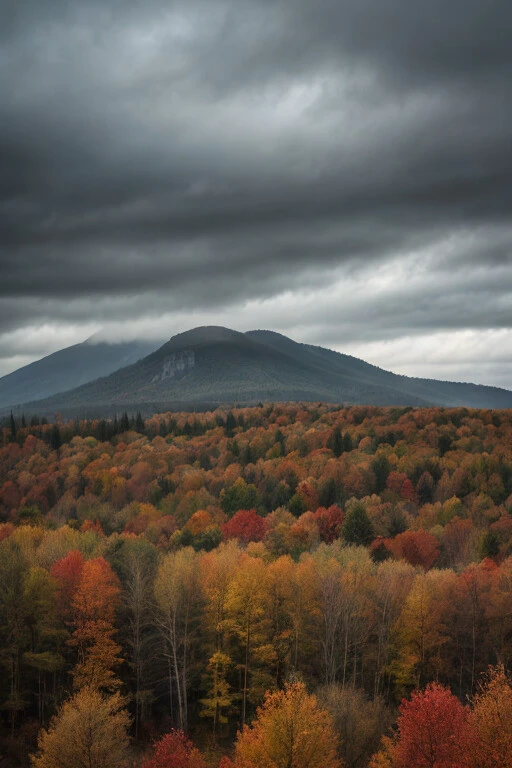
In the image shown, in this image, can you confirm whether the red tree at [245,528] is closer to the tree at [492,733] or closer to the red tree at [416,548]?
the red tree at [416,548]

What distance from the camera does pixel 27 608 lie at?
52.9 meters

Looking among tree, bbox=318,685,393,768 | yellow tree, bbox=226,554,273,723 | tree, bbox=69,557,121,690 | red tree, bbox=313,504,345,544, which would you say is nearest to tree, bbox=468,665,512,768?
tree, bbox=318,685,393,768

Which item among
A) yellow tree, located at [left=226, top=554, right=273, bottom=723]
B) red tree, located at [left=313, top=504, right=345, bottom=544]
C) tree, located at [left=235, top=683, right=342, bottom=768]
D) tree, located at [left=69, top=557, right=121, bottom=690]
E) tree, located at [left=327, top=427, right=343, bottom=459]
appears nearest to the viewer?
tree, located at [left=235, top=683, right=342, bottom=768]

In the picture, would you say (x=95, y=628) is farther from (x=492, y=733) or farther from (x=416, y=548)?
(x=416, y=548)

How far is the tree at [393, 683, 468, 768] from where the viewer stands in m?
31.2

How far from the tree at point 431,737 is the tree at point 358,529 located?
5676cm

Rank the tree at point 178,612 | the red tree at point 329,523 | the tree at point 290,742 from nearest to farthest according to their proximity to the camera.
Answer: the tree at point 290,742, the tree at point 178,612, the red tree at point 329,523

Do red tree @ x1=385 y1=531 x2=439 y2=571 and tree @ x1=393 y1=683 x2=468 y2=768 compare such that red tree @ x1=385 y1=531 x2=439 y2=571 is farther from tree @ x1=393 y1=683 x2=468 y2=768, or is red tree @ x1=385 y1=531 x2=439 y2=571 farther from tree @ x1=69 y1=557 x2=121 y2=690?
tree @ x1=393 y1=683 x2=468 y2=768

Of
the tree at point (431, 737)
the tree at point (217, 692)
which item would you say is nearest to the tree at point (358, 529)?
the tree at point (217, 692)

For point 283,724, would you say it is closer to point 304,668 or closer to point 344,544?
point 304,668

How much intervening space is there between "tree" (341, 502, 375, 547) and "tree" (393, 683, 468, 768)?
2234 inches

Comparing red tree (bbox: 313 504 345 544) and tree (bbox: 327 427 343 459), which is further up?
tree (bbox: 327 427 343 459)

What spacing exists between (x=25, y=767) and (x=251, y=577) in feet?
70.7

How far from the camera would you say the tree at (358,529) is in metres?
90.8
